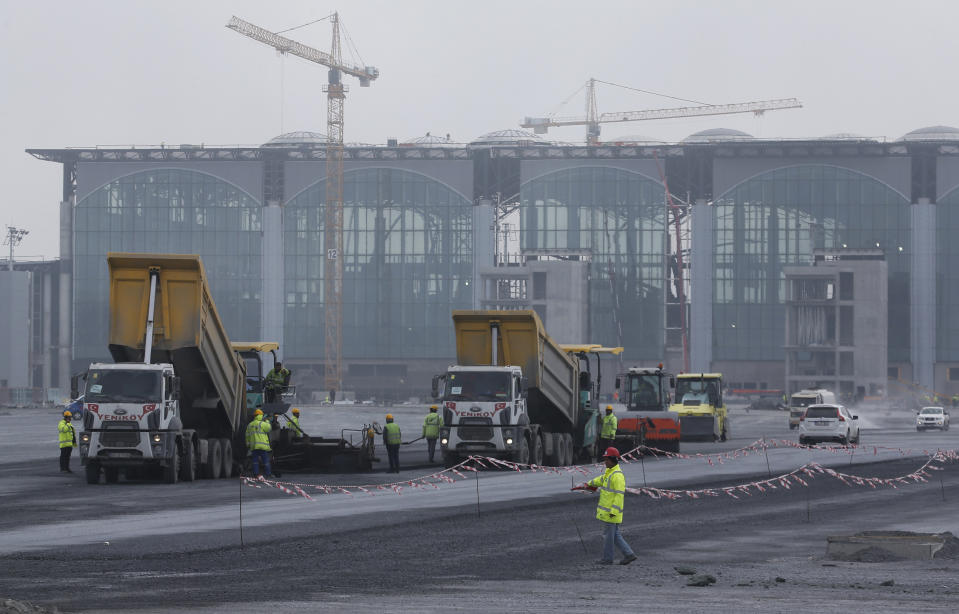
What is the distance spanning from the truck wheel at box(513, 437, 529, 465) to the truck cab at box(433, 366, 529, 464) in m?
0.06

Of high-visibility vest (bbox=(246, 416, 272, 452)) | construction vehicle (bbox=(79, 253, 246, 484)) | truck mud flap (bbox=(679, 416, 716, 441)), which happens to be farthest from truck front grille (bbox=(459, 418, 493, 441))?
truck mud flap (bbox=(679, 416, 716, 441))

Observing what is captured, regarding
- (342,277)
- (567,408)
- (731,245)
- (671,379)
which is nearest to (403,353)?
(342,277)

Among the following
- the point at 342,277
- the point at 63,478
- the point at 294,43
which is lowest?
the point at 63,478

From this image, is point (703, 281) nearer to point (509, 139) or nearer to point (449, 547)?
point (509, 139)

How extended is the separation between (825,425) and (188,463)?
31658 millimetres

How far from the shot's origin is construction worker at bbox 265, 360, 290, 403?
135ft

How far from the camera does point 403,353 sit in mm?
162125

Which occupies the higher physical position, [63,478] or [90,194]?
[90,194]

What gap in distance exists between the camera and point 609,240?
15912 centimetres

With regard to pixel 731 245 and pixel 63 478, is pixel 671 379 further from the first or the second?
pixel 731 245

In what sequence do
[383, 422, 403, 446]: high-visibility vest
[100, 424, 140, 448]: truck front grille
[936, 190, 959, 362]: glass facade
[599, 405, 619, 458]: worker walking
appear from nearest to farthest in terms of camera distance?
1. [100, 424, 140, 448]: truck front grille
2. [383, 422, 403, 446]: high-visibility vest
3. [599, 405, 619, 458]: worker walking
4. [936, 190, 959, 362]: glass facade

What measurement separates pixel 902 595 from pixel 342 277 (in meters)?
146

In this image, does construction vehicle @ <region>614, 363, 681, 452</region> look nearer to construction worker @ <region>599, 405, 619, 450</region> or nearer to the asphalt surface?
construction worker @ <region>599, 405, 619, 450</region>

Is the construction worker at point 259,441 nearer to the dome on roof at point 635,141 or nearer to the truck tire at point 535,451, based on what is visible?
the truck tire at point 535,451
